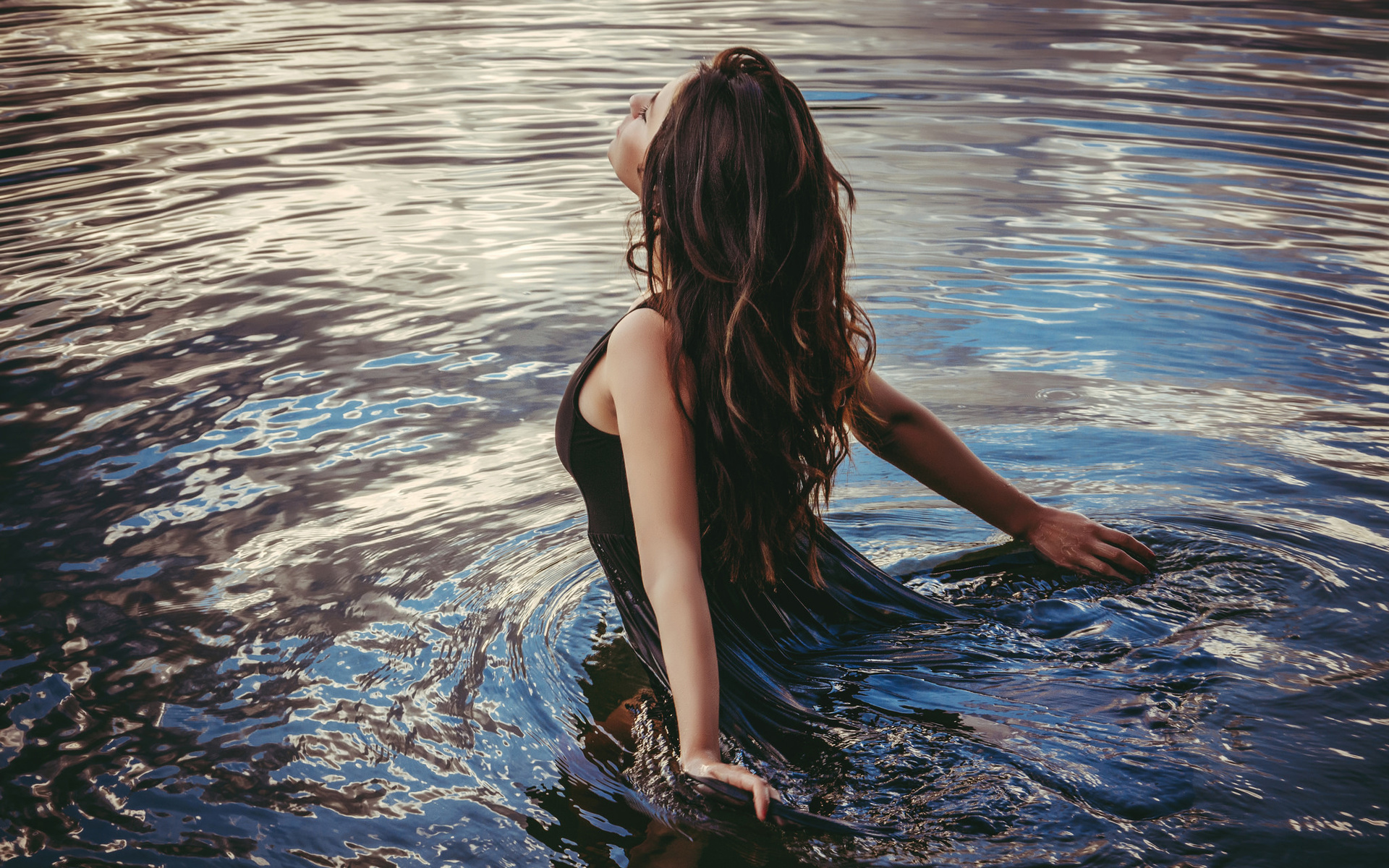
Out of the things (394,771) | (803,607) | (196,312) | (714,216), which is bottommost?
(394,771)

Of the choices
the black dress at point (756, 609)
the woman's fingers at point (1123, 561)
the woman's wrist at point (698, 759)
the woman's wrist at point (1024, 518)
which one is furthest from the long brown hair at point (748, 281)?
the woman's fingers at point (1123, 561)

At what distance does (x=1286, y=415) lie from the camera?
4250 millimetres

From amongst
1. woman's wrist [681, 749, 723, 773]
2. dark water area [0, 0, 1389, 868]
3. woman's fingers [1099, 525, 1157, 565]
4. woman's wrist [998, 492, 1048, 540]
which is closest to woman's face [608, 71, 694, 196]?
→ woman's wrist [681, 749, 723, 773]

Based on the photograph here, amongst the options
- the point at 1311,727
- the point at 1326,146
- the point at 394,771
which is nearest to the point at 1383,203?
the point at 1326,146

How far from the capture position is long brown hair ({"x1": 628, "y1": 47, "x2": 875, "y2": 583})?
85.7 inches

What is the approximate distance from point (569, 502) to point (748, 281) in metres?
1.73

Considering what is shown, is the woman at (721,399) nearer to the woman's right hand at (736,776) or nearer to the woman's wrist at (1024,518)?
the woman's right hand at (736,776)

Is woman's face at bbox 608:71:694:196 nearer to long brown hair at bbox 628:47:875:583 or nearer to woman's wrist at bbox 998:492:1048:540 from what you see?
long brown hair at bbox 628:47:875:583

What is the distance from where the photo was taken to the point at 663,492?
2227 mm

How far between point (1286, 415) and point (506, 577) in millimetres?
3116

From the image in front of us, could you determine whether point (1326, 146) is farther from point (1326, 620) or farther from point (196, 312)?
point (196, 312)

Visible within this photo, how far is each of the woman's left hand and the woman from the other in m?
0.81

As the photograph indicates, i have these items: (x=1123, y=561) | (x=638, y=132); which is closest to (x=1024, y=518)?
(x=1123, y=561)

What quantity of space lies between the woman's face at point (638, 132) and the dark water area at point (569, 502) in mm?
1292
